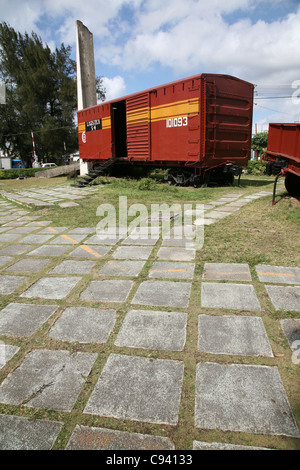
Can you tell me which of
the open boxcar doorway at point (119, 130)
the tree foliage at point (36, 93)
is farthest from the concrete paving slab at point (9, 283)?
the tree foliage at point (36, 93)

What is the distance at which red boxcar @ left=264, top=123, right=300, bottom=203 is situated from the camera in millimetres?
5734

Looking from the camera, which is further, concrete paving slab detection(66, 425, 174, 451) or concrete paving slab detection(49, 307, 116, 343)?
concrete paving slab detection(49, 307, 116, 343)

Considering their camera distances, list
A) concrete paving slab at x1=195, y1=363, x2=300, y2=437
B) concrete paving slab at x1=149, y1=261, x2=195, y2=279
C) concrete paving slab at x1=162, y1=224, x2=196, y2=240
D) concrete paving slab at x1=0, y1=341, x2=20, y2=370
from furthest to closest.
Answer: concrete paving slab at x1=162, y1=224, x2=196, y2=240 < concrete paving slab at x1=149, y1=261, x2=195, y2=279 < concrete paving slab at x1=0, y1=341, x2=20, y2=370 < concrete paving slab at x1=195, y1=363, x2=300, y2=437

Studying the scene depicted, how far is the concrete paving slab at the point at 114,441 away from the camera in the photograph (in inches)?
56.2

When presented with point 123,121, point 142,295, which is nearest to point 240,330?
point 142,295

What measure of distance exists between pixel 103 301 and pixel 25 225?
142 inches

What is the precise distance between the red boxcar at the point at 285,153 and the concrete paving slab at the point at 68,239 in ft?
13.0

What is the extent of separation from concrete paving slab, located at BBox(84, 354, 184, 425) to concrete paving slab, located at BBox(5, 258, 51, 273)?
6.32 feet


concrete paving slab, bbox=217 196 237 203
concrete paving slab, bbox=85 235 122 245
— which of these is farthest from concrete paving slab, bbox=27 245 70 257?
concrete paving slab, bbox=217 196 237 203

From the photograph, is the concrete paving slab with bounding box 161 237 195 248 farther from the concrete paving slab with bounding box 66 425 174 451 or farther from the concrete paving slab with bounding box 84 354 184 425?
the concrete paving slab with bounding box 66 425 174 451

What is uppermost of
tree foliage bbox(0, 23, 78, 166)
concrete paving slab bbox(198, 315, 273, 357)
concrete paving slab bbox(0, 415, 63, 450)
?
tree foliage bbox(0, 23, 78, 166)

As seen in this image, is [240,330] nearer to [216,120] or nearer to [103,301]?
[103,301]

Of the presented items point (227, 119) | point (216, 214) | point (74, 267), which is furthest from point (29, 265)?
point (227, 119)

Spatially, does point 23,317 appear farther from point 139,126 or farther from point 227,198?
point 139,126
